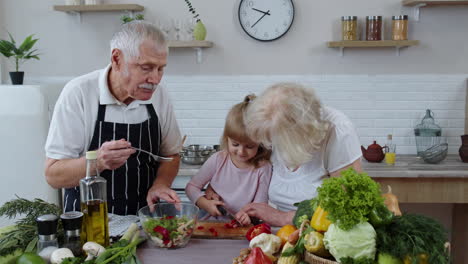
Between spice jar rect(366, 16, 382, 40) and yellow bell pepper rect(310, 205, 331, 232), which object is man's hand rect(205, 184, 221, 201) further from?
spice jar rect(366, 16, 382, 40)

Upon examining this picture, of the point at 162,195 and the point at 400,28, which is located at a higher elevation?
the point at 400,28

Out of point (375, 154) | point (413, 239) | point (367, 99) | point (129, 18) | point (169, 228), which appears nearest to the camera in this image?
point (413, 239)

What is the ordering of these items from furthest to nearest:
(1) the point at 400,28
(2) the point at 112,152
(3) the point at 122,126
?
(1) the point at 400,28 → (3) the point at 122,126 → (2) the point at 112,152

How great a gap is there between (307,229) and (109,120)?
4.02ft

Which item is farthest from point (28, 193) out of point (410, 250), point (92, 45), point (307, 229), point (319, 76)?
point (410, 250)

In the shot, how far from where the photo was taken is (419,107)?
448cm

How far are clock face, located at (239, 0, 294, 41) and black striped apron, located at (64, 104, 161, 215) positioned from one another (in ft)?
7.25

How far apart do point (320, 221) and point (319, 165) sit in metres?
0.69

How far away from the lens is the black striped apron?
2.34 metres

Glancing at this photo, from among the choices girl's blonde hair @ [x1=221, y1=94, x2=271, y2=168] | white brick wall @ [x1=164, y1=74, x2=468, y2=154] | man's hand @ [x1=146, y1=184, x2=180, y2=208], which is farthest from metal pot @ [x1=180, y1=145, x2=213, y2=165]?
man's hand @ [x1=146, y1=184, x2=180, y2=208]

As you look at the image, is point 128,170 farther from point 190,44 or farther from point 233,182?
point 190,44

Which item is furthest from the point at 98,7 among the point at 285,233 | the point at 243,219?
the point at 285,233

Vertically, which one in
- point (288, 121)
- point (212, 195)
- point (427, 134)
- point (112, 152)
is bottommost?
point (212, 195)

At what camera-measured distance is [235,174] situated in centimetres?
269
